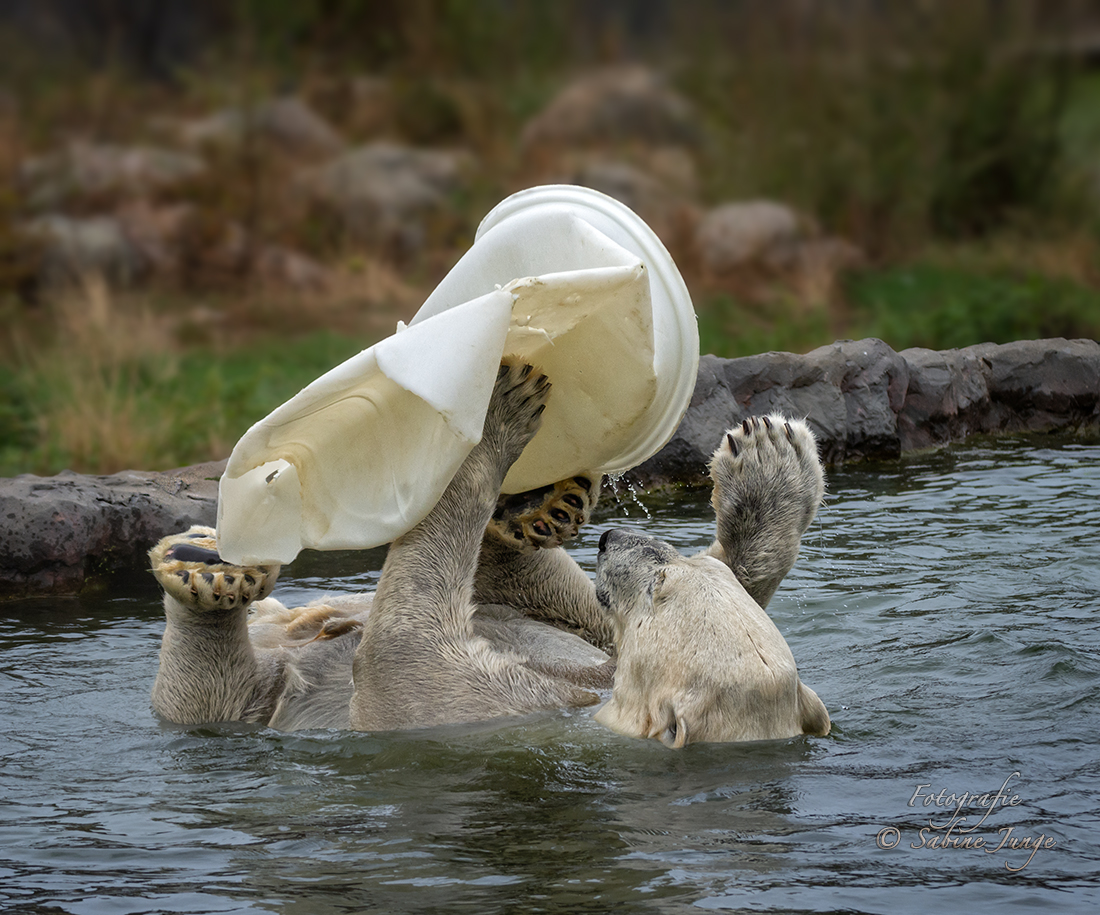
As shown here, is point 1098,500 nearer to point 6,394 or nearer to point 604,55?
point 6,394

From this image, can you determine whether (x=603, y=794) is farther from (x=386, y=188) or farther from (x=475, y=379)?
(x=386, y=188)

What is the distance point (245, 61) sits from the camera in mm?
14672

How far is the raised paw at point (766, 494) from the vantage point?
3.85 m

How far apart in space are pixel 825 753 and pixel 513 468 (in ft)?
3.89

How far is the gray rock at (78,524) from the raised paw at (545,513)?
2227 mm

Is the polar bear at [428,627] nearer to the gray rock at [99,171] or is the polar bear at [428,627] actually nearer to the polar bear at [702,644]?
the polar bear at [702,644]

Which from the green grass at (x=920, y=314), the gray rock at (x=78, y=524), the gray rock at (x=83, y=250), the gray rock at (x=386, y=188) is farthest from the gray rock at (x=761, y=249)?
the gray rock at (x=78, y=524)

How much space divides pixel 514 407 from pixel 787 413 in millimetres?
3936

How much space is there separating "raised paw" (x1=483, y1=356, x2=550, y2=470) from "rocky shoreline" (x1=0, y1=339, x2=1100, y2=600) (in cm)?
267

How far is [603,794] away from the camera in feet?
10.2

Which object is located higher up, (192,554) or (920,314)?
(920,314)

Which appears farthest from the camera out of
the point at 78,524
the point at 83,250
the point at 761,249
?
the point at 761,249

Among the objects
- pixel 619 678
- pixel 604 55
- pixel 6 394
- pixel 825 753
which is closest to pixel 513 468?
pixel 619 678

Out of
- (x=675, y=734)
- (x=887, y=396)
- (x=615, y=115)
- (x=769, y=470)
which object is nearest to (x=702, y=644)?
(x=675, y=734)
